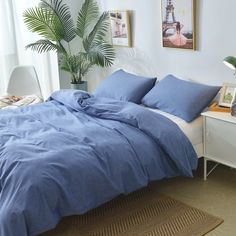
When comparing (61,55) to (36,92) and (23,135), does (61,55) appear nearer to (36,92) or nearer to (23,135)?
(36,92)

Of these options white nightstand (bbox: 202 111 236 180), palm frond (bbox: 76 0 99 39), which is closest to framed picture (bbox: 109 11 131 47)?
palm frond (bbox: 76 0 99 39)

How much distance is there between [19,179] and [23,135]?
0.66 meters

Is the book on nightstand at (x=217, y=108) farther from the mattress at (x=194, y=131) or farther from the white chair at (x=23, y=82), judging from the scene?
the white chair at (x=23, y=82)

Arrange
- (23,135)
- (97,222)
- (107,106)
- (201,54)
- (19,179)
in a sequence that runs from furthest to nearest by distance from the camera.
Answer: (201,54) < (107,106) < (23,135) < (97,222) < (19,179)

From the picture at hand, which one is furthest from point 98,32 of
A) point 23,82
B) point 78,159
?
point 78,159

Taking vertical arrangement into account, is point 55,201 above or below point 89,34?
below

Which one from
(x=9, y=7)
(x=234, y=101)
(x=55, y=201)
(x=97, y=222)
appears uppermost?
(x=9, y=7)

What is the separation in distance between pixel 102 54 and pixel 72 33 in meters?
0.48

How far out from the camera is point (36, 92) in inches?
177

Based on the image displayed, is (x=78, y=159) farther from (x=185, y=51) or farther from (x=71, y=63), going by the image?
(x=71, y=63)

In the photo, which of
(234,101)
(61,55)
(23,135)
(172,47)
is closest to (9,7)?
(61,55)

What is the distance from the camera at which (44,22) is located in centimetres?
438

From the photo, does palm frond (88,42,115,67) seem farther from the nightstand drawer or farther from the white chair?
the nightstand drawer

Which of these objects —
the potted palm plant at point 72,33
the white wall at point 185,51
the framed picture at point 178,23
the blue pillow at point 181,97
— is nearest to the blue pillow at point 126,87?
the blue pillow at point 181,97
